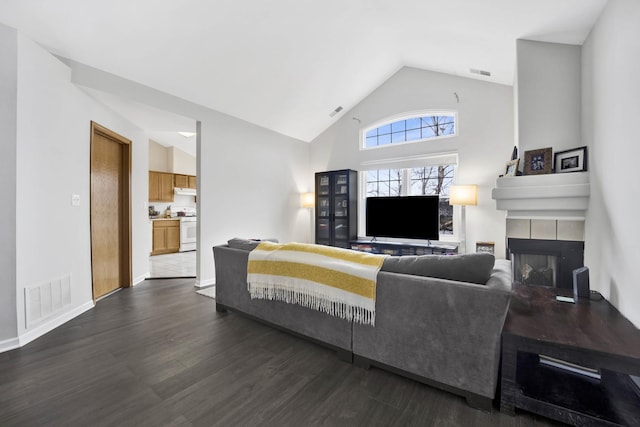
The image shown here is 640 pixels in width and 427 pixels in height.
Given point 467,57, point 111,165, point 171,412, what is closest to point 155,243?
point 111,165

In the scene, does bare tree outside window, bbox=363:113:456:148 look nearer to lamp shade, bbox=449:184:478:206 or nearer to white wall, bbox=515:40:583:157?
lamp shade, bbox=449:184:478:206

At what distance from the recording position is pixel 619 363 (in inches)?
50.2

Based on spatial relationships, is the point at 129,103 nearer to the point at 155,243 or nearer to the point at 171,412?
the point at 171,412

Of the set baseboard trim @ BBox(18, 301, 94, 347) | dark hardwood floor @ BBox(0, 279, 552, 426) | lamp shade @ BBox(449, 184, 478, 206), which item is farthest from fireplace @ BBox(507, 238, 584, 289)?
baseboard trim @ BBox(18, 301, 94, 347)

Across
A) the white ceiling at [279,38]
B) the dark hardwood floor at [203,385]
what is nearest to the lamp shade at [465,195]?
the white ceiling at [279,38]

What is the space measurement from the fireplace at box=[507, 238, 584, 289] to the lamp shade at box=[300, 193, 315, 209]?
3572 mm

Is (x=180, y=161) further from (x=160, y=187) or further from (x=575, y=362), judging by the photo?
(x=575, y=362)

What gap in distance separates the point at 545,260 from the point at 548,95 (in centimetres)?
159

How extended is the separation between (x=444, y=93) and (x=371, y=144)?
4.87ft

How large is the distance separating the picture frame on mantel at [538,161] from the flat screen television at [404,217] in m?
1.70

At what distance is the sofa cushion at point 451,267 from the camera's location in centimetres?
161

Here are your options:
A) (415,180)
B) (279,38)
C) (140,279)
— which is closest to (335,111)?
(415,180)

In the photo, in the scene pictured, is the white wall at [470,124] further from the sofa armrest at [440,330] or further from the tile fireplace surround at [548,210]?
the sofa armrest at [440,330]

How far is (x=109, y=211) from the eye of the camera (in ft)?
12.2
